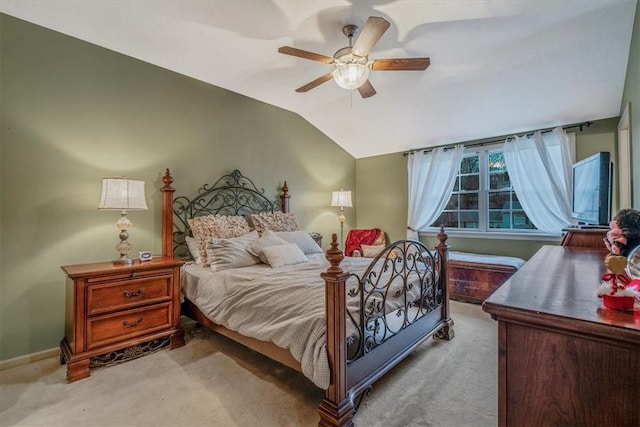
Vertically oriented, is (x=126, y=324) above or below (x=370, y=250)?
below

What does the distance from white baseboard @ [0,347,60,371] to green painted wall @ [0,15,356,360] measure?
0.03 m

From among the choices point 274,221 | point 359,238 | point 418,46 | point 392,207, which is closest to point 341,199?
point 359,238

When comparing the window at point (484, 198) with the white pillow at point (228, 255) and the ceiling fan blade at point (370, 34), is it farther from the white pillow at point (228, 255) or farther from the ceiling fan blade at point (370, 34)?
the white pillow at point (228, 255)

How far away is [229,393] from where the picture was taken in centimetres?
199

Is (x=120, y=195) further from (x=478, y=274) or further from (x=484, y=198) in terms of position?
(x=484, y=198)

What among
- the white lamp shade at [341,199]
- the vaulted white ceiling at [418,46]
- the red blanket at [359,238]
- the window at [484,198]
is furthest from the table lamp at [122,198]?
the window at [484,198]

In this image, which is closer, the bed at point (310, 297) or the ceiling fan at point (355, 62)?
the bed at point (310, 297)

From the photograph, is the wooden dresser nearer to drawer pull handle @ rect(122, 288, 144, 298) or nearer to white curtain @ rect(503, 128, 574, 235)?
drawer pull handle @ rect(122, 288, 144, 298)

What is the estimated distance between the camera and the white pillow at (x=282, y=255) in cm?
294

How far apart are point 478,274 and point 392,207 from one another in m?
1.90

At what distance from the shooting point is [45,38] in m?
2.52

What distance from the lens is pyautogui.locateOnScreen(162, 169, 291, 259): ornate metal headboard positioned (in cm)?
314

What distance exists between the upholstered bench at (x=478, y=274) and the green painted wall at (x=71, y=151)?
3.38 m

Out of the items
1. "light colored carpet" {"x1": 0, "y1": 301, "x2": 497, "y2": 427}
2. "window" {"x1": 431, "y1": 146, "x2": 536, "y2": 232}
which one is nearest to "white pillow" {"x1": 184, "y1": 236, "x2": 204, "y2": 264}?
"light colored carpet" {"x1": 0, "y1": 301, "x2": 497, "y2": 427}
